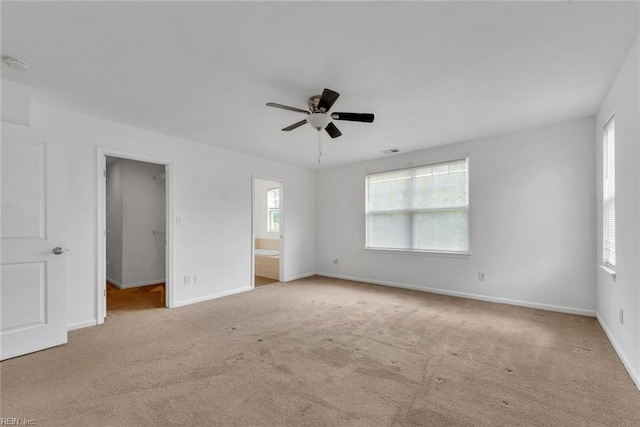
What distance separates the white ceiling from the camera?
5.69 feet

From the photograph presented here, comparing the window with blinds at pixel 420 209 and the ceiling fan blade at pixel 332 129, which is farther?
the window with blinds at pixel 420 209

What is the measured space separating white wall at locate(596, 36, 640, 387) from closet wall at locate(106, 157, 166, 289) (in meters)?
6.58

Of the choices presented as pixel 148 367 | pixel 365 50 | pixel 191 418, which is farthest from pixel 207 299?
pixel 365 50

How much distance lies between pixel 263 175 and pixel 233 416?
4210 millimetres

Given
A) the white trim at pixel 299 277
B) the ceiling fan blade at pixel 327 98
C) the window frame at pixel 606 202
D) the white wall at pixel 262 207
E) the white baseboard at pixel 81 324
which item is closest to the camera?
the ceiling fan blade at pixel 327 98

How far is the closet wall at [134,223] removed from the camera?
5316mm

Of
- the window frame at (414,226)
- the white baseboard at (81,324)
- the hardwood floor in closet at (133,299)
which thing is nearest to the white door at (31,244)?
the white baseboard at (81,324)

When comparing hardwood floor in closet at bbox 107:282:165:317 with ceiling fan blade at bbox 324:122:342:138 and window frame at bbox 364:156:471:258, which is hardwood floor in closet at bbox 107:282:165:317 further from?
window frame at bbox 364:156:471:258

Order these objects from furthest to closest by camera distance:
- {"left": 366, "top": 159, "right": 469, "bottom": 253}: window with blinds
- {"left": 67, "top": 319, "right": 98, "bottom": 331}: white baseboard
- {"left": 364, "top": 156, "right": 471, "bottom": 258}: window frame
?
{"left": 366, "top": 159, "right": 469, "bottom": 253}: window with blinds < {"left": 364, "top": 156, "right": 471, "bottom": 258}: window frame < {"left": 67, "top": 319, "right": 98, "bottom": 331}: white baseboard

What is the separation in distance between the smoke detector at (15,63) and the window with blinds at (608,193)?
5318 millimetres

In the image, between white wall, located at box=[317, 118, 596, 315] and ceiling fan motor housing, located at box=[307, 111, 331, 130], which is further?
white wall, located at box=[317, 118, 596, 315]

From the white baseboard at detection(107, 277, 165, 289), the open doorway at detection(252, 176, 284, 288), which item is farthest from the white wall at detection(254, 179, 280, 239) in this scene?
the white baseboard at detection(107, 277, 165, 289)

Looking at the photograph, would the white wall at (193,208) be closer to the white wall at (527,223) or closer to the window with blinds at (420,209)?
the window with blinds at (420,209)

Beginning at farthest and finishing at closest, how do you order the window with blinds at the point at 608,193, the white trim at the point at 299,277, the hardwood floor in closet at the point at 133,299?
the white trim at the point at 299,277 → the hardwood floor in closet at the point at 133,299 → the window with blinds at the point at 608,193
